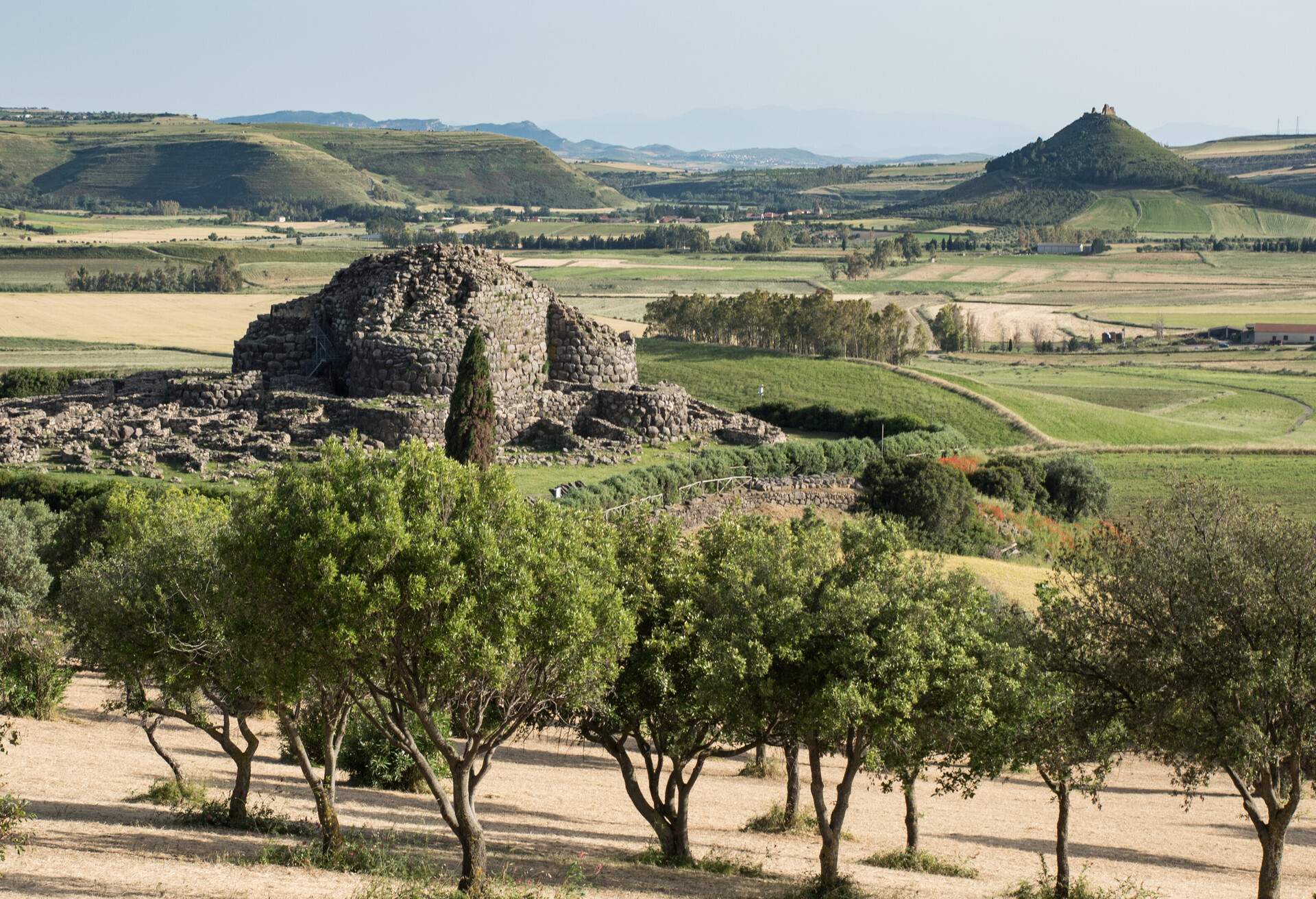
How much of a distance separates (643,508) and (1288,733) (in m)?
10.4

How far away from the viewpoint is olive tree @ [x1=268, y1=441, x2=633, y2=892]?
55.2 ft

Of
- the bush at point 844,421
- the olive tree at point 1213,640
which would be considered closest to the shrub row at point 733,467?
the bush at point 844,421

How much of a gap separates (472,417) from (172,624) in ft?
88.6

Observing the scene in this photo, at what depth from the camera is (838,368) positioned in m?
81.8

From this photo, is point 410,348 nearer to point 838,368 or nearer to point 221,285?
point 838,368

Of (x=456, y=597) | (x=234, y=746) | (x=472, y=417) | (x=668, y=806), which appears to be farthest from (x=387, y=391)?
(x=456, y=597)

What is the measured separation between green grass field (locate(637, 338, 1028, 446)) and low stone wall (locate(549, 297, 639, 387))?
10.3 metres

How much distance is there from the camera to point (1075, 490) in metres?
61.4

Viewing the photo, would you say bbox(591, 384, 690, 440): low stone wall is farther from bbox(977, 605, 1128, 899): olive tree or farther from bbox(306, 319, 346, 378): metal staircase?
bbox(977, 605, 1128, 899): olive tree

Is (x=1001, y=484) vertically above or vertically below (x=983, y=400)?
below

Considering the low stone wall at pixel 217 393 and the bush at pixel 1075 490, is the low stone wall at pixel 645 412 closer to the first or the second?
the low stone wall at pixel 217 393

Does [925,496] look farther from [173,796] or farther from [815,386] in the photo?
[173,796]

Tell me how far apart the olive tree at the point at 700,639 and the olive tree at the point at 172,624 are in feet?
17.7

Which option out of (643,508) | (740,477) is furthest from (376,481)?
(740,477)
